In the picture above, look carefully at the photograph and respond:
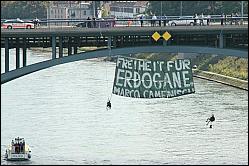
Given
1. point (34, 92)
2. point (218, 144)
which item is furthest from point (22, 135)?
point (34, 92)

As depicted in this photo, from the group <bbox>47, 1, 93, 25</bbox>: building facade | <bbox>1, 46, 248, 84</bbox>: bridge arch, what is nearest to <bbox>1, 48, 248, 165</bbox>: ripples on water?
<bbox>1, 46, 248, 84</bbox>: bridge arch

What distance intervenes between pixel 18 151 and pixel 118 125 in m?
9.21

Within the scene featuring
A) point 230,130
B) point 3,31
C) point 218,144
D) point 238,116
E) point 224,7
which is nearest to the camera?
point 3,31

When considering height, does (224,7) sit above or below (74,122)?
above

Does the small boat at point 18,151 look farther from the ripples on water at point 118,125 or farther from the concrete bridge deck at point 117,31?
the concrete bridge deck at point 117,31

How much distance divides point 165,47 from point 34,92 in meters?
23.1

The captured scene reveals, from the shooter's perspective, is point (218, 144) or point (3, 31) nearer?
point (3, 31)

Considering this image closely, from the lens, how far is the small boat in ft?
147

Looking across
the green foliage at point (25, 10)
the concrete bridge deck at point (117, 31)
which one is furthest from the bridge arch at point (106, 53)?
the green foliage at point (25, 10)

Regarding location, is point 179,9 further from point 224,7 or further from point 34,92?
point 34,92

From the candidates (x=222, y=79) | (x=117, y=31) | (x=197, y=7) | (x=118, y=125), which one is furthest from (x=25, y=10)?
(x=117, y=31)

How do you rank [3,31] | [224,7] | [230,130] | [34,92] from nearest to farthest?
[3,31] < [230,130] < [34,92] < [224,7]

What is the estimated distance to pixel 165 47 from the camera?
44125 mm

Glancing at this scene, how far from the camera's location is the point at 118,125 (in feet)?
175
